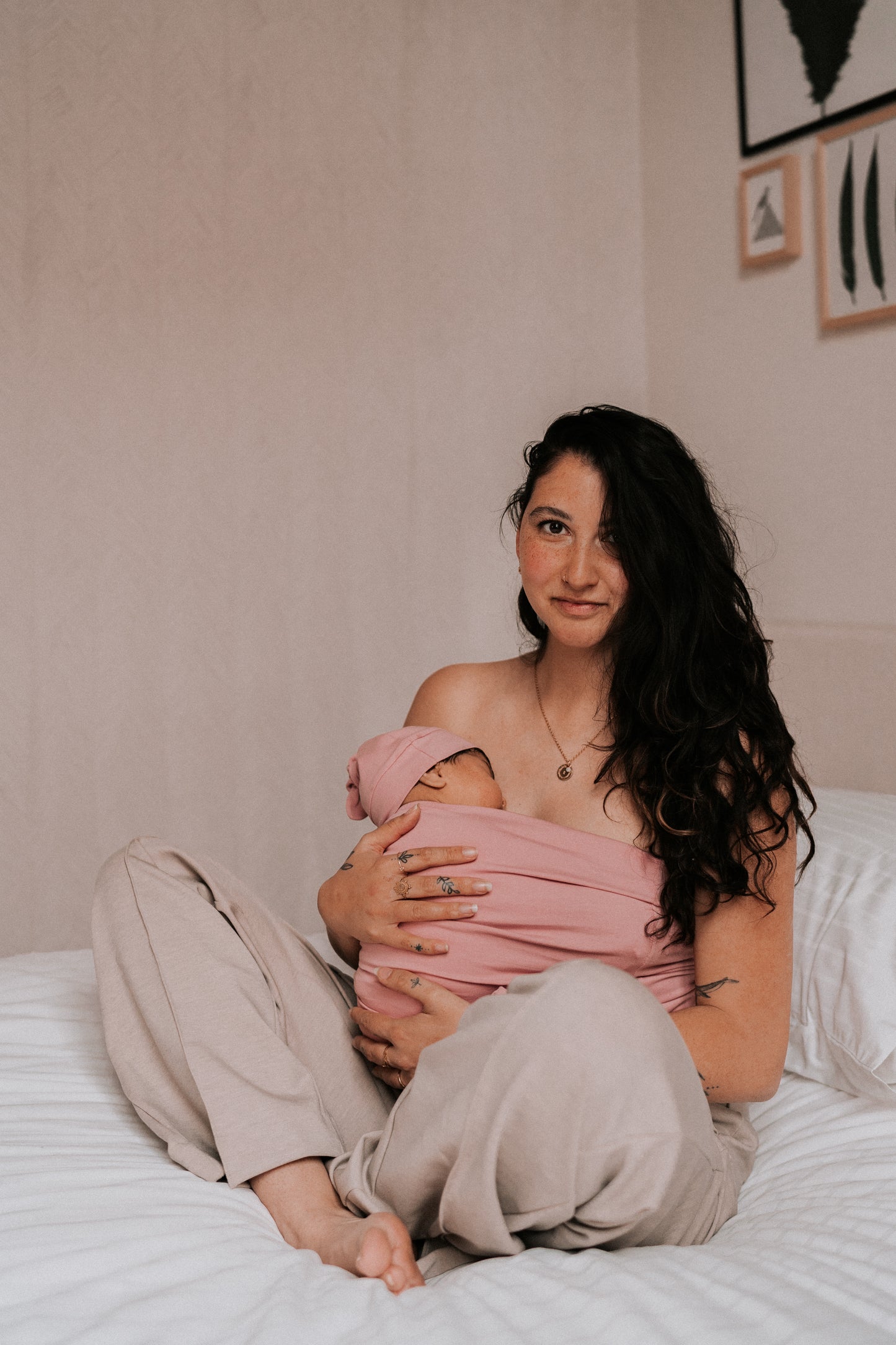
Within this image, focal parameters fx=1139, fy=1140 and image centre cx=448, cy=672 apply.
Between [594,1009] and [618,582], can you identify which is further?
[618,582]

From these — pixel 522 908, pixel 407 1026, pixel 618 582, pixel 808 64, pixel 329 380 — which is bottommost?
pixel 407 1026

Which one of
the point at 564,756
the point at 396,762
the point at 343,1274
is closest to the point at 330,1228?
the point at 343,1274

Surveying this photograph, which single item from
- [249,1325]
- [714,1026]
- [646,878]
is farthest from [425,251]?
[249,1325]

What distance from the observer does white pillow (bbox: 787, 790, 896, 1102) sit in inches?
52.0

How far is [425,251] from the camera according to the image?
2576 mm

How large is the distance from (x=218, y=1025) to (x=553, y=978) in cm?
39

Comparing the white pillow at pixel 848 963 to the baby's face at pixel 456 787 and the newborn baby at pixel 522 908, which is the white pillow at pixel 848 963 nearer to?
the newborn baby at pixel 522 908

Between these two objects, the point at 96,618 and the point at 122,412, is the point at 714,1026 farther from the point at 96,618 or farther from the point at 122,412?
the point at 122,412

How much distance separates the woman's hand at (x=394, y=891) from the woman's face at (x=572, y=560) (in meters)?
0.31

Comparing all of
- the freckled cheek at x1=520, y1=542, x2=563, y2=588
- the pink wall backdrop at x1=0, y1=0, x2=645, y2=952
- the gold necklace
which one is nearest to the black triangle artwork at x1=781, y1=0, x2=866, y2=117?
the pink wall backdrop at x1=0, y1=0, x2=645, y2=952

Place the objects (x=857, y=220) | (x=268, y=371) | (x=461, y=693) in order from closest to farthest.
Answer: (x=461, y=693) → (x=857, y=220) → (x=268, y=371)

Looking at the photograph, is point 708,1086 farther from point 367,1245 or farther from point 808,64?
point 808,64

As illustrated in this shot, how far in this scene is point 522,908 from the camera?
121cm

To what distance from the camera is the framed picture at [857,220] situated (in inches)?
76.4
